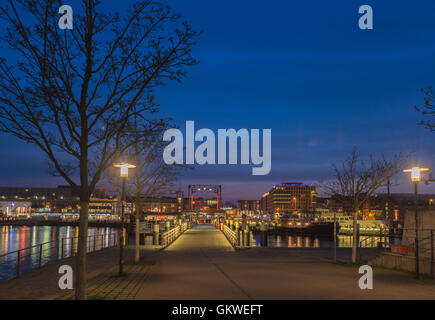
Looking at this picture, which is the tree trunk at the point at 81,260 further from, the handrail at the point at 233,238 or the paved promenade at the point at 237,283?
the handrail at the point at 233,238

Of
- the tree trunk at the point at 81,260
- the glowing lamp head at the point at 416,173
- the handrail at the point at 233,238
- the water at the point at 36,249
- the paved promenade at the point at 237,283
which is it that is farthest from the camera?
the handrail at the point at 233,238

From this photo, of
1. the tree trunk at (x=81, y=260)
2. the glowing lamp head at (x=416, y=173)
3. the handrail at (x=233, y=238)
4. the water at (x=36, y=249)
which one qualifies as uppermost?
the glowing lamp head at (x=416, y=173)

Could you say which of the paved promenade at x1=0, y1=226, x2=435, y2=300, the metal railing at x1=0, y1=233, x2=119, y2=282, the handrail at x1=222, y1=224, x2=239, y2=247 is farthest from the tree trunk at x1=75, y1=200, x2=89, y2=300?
the handrail at x1=222, y1=224, x2=239, y2=247

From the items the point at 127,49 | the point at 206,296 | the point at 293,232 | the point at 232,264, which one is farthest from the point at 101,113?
the point at 293,232

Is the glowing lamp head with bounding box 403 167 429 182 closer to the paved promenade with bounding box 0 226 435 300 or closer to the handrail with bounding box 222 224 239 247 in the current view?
the paved promenade with bounding box 0 226 435 300

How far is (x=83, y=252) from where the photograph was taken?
9820mm

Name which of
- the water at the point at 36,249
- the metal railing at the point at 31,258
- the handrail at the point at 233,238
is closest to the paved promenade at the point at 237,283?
the metal railing at the point at 31,258

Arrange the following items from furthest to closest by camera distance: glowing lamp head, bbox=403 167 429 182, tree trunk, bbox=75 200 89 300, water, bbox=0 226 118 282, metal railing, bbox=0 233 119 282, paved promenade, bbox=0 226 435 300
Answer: water, bbox=0 226 118 282 < metal railing, bbox=0 233 119 282 < glowing lamp head, bbox=403 167 429 182 < paved promenade, bbox=0 226 435 300 < tree trunk, bbox=75 200 89 300

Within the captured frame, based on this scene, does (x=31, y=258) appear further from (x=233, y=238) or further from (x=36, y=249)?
(x=233, y=238)

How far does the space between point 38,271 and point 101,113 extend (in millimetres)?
10453

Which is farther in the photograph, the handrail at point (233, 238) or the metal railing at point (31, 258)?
the handrail at point (233, 238)

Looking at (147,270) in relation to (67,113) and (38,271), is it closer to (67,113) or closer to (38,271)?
(38,271)

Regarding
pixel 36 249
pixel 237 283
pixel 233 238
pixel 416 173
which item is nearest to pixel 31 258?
pixel 36 249

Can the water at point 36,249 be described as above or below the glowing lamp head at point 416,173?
below
